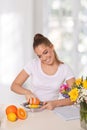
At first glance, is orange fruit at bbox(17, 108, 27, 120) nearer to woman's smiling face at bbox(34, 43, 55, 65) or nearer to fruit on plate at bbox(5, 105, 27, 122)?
fruit on plate at bbox(5, 105, 27, 122)

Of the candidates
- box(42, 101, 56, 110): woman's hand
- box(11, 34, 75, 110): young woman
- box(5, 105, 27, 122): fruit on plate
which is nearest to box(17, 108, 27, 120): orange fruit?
box(5, 105, 27, 122): fruit on plate

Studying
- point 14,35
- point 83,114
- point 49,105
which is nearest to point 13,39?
point 14,35

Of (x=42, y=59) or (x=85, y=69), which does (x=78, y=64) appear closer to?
(x=85, y=69)

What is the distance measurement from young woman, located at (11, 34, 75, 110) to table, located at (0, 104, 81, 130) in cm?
53

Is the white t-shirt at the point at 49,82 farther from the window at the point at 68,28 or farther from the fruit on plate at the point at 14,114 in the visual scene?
the window at the point at 68,28

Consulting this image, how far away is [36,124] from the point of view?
1.83 meters

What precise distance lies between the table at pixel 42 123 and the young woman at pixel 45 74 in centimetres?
53

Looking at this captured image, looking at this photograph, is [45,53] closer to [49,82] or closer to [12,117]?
[49,82]

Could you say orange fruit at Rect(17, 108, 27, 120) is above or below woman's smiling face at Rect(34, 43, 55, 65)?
below

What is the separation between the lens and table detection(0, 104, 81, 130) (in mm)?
1773

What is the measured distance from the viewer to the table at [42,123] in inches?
69.8

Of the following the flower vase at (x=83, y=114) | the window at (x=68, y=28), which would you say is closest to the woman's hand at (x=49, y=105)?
the flower vase at (x=83, y=114)

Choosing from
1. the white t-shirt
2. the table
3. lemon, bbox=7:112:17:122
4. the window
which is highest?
the window

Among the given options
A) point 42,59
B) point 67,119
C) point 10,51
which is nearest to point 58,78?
point 42,59
